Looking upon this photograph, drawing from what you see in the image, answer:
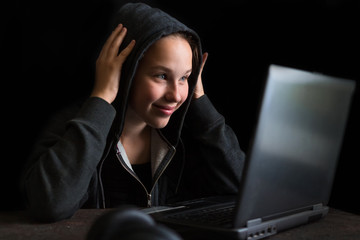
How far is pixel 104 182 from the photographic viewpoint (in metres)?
1.59

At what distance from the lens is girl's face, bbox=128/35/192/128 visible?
1.48 meters

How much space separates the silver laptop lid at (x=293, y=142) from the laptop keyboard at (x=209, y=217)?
89 mm

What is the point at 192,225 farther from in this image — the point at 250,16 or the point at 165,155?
the point at 250,16

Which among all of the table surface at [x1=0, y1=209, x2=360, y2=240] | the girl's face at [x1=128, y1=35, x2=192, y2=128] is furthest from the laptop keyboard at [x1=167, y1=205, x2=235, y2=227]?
the girl's face at [x1=128, y1=35, x2=192, y2=128]

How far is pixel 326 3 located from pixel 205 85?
1.76 feet

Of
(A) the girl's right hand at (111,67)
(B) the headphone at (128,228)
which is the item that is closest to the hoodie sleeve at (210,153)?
(A) the girl's right hand at (111,67)

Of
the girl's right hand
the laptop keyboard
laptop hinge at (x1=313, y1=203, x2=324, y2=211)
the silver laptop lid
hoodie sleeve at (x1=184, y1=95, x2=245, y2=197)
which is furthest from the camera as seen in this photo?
hoodie sleeve at (x1=184, y1=95, x2=245, y2=197)

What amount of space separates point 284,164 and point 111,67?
675 millimetres

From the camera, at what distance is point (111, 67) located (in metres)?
1.45

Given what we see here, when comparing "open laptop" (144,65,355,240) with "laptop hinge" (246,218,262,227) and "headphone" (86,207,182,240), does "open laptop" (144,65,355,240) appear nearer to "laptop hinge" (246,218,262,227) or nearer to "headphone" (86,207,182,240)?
"laptop hinge" (246,218,262,227)

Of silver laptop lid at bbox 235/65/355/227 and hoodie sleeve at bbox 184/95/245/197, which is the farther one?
hoodie sleeve at bbox 184/95/245/197

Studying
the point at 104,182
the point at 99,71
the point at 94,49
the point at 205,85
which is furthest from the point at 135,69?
the point at 205,85

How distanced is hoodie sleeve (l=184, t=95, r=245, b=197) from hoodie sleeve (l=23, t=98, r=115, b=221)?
40 centimetres

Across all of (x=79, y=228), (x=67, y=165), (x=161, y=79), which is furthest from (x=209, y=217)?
(x=161, y=79)
